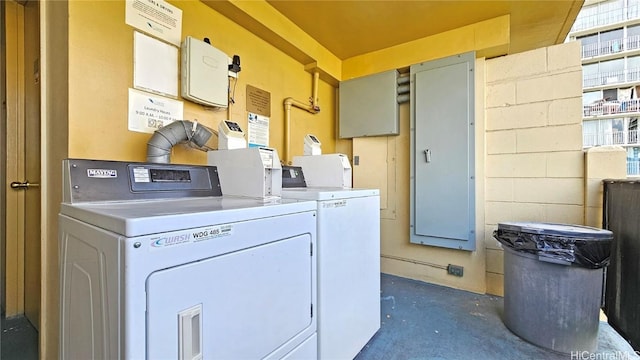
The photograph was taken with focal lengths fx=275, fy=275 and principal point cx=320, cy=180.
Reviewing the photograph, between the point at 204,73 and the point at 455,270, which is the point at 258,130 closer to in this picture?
the point at 204,73

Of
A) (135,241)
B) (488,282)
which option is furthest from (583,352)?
(135,241)

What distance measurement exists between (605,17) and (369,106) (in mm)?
4096

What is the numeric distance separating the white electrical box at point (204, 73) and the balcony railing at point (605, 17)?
4807mm

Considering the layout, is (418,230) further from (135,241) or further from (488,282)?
(135,241)

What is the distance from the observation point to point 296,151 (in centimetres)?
274

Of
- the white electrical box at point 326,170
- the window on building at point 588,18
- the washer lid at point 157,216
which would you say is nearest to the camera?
the washer lid at point 157,216

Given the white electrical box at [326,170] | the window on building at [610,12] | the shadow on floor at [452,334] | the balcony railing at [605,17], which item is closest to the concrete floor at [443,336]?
the shadow on floor at [452,334]

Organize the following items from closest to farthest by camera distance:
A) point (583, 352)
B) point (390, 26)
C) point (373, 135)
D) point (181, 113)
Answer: point (583, 352)
point (181, 113)
point (390, 26)
point (373, 135)

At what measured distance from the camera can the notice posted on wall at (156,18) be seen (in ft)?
4.98

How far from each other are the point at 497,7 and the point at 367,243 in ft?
7.20

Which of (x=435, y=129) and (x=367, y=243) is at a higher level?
(x=435, y=129)

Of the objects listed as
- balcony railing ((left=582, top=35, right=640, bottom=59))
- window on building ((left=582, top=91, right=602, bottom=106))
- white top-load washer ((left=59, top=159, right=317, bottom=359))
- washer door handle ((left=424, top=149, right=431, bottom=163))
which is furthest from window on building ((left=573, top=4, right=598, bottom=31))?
white top-load washer ((left=59, top=159, right=317, bottom=359))

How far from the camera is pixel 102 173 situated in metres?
1.12

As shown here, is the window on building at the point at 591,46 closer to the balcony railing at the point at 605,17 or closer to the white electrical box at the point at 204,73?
the balcony railing at the point at 605,17
